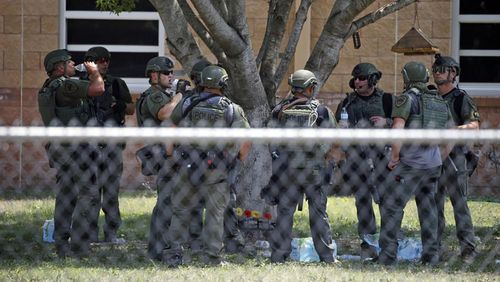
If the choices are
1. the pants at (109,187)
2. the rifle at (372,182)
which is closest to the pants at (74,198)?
the pants at (109,187)

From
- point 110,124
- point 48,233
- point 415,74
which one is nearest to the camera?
point 415,74

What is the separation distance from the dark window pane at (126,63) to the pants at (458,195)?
21.3ft

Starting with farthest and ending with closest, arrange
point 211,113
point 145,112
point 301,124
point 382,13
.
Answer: point 382,13 < point 145,112 < point 301,124 < point 211,113

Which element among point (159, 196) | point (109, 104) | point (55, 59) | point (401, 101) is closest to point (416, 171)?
point (401, 101)

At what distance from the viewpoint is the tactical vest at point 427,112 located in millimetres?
9195

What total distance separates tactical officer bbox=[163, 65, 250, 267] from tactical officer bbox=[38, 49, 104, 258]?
3.46ft

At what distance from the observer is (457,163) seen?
387 inches

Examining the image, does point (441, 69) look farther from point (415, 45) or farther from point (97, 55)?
point (97, 55)

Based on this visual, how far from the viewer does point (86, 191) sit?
9.65 metres

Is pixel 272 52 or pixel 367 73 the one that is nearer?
pixel 367 73

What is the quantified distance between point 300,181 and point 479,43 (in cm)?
714

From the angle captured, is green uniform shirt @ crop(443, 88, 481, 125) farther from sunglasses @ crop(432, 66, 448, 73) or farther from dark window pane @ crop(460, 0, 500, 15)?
dark window pane @ crop(460, 0, 500, 15)

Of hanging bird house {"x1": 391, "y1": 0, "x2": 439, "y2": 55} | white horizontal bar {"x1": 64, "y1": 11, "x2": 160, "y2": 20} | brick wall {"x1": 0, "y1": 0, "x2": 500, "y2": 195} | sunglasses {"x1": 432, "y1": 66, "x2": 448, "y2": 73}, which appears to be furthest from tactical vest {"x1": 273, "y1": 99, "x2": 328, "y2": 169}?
white horizontal bar {"x1": 64, "y1": 11, "x2": 160, "y2": 20}

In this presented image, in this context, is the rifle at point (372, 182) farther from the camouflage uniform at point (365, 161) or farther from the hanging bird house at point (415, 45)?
the hanging bird house at point (415, 45)
